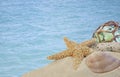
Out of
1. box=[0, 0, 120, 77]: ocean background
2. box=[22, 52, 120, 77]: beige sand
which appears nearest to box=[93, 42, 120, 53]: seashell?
box=[22, 52, 120, 77]: beige sand

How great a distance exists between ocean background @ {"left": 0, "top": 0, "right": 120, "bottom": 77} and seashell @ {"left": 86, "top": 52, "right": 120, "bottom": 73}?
351 centimetres

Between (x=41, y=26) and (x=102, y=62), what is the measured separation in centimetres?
670

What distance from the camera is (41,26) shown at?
9484 mm

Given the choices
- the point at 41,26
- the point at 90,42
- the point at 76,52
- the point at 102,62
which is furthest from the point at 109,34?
the point at 41,26

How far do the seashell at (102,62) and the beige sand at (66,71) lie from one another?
0.11 ft

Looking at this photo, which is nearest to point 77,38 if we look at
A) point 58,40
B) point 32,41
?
point 58,40

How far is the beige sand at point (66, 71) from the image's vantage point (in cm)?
290

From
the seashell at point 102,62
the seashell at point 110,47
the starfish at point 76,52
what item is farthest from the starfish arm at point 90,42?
the seashell at point 102,62

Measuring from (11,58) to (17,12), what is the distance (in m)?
3.86

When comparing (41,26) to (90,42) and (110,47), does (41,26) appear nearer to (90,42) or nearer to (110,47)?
(90,42)

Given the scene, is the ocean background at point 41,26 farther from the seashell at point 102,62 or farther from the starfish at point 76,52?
the seashell at point 102,62

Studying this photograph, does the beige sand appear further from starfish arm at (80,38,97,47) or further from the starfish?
starfish arm at (80,38,97,47)

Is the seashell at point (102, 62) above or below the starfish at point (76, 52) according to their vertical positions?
below

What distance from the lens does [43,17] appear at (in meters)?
10.4
